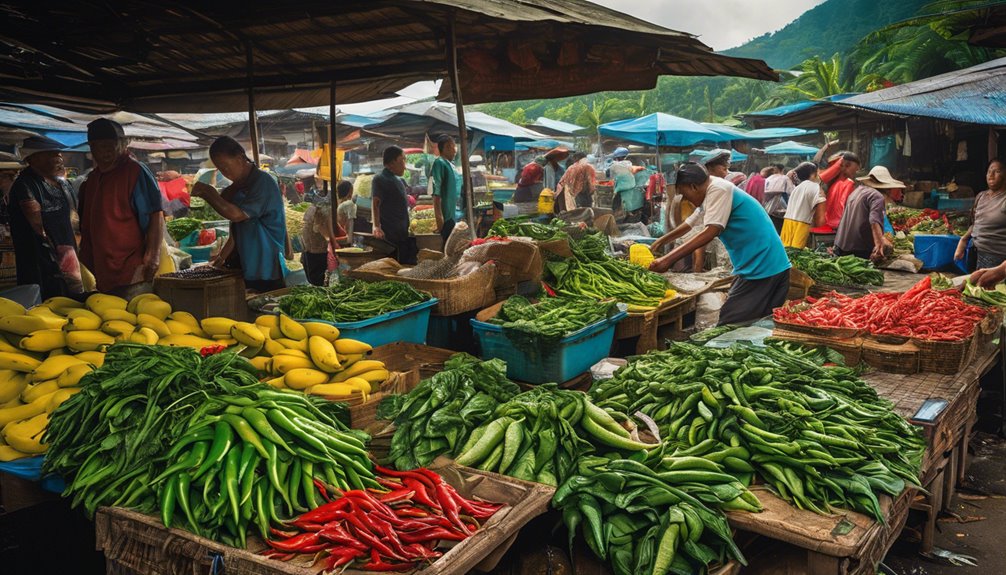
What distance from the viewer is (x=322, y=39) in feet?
22.0

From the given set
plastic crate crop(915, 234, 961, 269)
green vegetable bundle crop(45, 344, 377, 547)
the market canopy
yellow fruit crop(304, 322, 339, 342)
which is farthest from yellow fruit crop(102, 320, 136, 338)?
plastic crate crop(915, 234, 961, 269)

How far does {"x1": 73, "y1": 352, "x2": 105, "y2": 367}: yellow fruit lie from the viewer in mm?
3570

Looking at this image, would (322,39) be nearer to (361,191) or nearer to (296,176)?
(361,191)

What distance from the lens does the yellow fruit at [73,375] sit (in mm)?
3410

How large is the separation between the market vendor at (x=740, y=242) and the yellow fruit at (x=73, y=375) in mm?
4058

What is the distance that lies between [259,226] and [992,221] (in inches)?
282

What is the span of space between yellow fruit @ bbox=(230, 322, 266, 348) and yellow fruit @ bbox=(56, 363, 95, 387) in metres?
Result: 0.71

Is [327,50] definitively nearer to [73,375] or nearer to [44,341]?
[44,341]

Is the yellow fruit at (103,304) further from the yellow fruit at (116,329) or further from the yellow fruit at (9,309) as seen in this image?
the yellow fruit at (9,309)

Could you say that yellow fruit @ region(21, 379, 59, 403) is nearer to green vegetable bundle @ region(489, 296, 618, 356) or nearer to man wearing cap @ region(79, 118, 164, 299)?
man wearing cap @ region(79, 118, 164, 299)

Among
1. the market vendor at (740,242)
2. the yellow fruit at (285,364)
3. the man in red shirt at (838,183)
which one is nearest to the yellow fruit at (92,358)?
the yellow fruit at (285,364)

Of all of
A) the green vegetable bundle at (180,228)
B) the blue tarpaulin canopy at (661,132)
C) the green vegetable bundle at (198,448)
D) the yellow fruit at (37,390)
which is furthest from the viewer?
the blue tarpaulin canopy at (661,132)

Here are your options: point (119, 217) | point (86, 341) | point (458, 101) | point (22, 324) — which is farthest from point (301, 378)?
point (458, 101)

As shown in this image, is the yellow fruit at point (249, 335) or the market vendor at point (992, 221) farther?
the market vendor at point (992, 221)
